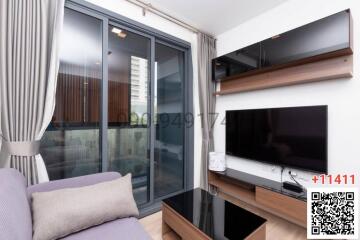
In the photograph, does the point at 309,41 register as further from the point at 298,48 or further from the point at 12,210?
the point at 12,210

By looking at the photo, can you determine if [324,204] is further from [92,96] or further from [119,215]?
[92,96]

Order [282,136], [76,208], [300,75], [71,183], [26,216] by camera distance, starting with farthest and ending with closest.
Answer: [282,136], [300,75], [71,183], [76,208], [26,216]

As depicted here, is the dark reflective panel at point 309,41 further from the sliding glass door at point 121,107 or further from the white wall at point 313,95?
the sliding glass door at point 121,107

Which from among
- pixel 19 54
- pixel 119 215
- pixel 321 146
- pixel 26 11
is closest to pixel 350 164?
pixel 321 146


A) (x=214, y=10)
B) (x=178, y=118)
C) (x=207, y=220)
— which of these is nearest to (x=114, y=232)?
(x=207, y=220)

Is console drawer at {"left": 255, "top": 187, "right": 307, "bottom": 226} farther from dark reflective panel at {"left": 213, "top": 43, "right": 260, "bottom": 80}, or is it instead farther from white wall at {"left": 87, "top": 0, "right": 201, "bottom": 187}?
dark reflective panel at {"left": 213, "top": 43, "right": 260, "bottom": 80}

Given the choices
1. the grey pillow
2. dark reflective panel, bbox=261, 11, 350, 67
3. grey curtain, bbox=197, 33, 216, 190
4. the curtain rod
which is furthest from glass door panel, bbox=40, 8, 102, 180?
dark reflective panel, bbox=261, 11, 350, 67

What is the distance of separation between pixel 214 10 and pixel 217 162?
6.75 ft

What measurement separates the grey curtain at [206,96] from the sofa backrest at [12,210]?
6.90 feet

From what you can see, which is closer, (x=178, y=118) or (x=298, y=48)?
(x=298, y=48)

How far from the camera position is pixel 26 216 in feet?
3.33

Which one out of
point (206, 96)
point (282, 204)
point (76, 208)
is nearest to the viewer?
point (76, 208)

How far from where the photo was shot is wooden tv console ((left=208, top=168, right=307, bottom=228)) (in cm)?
170

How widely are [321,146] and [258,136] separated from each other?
65 centimetres
